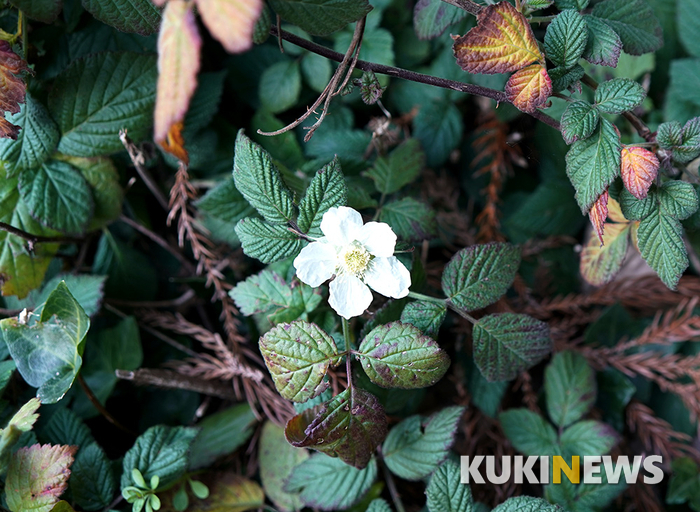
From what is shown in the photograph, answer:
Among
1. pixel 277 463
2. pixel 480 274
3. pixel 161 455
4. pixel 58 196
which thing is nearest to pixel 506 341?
pixel 480 274

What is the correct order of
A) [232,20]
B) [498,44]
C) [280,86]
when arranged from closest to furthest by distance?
[232,20] < [498,44] < [280,86]

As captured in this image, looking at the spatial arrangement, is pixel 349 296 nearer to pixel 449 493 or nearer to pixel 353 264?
pixel 353 264

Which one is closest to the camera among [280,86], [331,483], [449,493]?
[449,493]

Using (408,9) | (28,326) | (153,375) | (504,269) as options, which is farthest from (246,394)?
(408,9)

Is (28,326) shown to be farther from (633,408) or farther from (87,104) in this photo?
(633,408)

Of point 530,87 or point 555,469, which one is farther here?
point 555,469

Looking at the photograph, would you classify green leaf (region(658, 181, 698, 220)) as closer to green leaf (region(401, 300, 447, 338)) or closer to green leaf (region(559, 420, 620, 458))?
green leaf (region(401, 300, 447, 338))
